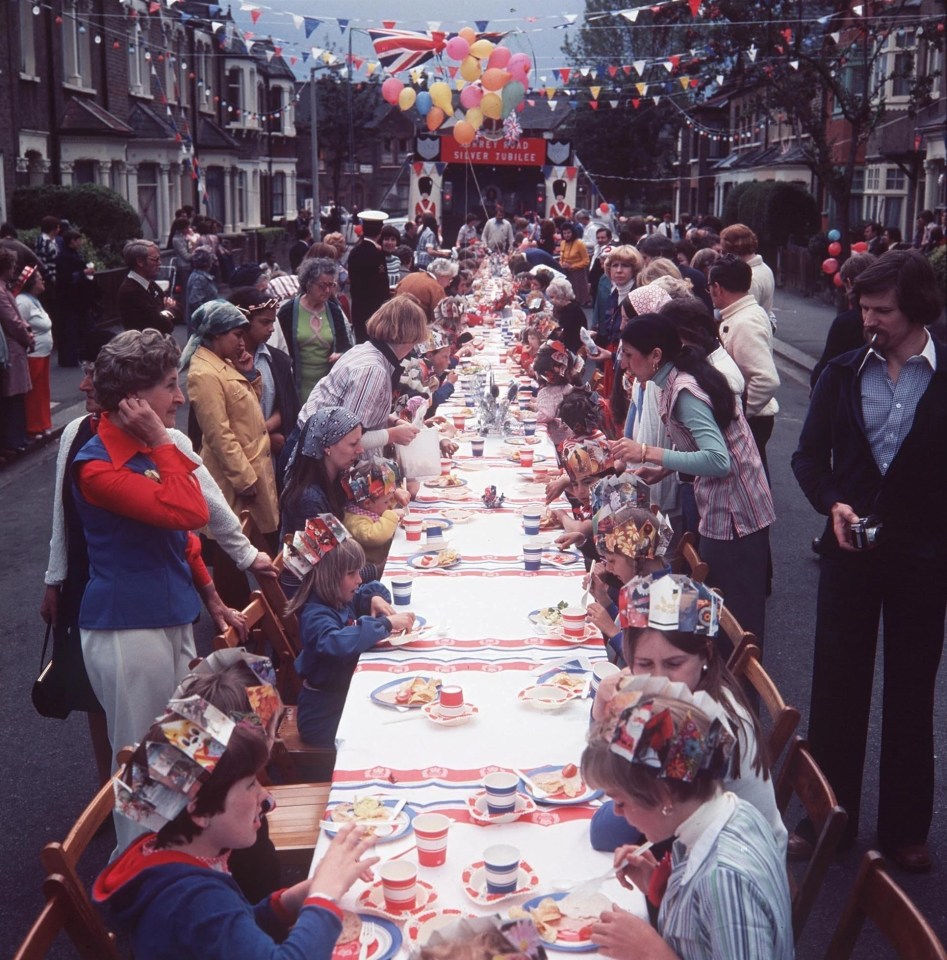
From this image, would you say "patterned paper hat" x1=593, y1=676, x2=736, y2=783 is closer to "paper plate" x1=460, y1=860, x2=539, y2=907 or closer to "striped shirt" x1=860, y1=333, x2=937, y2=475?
"paper plate" x1=460, y1=860, x2=539, y2=907

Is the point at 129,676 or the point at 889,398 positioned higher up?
the point at 889,398

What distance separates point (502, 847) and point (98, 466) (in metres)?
1.76

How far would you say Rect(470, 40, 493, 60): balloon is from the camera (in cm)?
1967

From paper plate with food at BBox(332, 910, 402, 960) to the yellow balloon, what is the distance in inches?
801

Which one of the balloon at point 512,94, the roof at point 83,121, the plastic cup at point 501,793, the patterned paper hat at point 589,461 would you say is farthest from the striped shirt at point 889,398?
the roof at point 83,121

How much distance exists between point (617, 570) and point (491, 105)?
737 inches

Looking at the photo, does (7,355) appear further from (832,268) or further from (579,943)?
(832,268)

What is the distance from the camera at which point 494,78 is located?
67.1 ft

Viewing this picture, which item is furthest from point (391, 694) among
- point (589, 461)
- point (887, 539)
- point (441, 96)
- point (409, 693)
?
point (441, 96)

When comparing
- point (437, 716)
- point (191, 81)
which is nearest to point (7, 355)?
point (437, 716)

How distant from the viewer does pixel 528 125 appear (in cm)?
6912

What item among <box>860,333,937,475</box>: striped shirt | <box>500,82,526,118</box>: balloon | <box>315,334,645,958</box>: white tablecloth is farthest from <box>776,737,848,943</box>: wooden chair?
<box>500,82,526,118</box>: balloon

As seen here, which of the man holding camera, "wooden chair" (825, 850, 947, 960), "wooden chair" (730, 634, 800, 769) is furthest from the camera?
the man holding camera

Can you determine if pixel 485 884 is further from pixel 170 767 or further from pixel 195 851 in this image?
pixel 170 767
